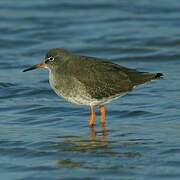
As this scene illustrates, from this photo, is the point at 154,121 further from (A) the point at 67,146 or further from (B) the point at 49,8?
(B) the point at 49,8

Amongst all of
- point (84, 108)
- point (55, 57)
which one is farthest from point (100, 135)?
point (84, 108)

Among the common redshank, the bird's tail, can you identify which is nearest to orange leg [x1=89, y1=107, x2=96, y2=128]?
the common redshank

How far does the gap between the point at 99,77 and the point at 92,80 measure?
0.13m

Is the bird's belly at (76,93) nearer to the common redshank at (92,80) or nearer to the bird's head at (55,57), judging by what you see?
the common redshank at (92,80)

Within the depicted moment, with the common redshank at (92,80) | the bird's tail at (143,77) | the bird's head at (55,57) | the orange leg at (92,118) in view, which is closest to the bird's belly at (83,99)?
the common redshank at (92,80)

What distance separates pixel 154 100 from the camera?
13836mm

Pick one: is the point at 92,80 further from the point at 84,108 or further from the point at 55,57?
the point at 84,108

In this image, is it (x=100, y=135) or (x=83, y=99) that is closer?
(x=100, y=135)

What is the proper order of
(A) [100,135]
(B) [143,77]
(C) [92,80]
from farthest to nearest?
(B) [143,77] < (C) [92,80] < (A) [100,135]

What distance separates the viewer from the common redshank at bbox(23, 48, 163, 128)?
40.2 feet

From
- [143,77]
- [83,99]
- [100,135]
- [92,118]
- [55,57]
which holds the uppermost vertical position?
[55,57]

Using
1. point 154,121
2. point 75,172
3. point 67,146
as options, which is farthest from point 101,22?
point 75,172

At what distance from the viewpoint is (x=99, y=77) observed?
40.7 feet

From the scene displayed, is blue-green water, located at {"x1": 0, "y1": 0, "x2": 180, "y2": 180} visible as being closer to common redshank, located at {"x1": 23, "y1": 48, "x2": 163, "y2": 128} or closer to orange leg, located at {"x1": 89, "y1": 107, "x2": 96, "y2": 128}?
orange leg, located at {"x1": 89, "y1": 107, "x2": 96, "y2": 128}
